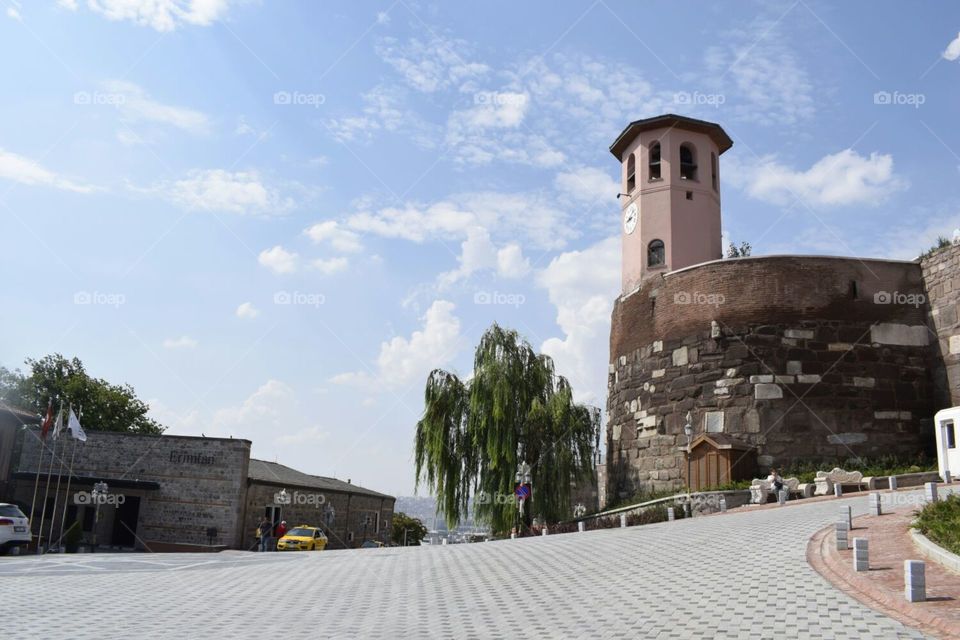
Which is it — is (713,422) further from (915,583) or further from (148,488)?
(148,488)

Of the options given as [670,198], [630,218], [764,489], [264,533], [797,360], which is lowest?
[264,533]

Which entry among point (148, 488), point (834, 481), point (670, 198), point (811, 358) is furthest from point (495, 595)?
point (148, 488)

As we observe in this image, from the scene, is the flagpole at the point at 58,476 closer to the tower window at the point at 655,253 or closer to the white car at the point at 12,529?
the white car at the point at 12,529

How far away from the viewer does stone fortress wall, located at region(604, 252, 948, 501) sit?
75.2 feet

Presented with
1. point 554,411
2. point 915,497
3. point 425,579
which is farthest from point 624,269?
point 425,579

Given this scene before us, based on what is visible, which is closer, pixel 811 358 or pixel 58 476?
pixel 811 358

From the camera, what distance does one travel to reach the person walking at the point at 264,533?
28859 mm

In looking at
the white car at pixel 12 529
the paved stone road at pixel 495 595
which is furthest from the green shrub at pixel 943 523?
the white car at pixel 12 529

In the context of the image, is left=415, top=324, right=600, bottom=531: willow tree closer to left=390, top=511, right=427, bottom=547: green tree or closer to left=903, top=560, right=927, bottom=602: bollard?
left=903, top=560, right=927, bottom=602: bollard

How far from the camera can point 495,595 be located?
10.4 meters

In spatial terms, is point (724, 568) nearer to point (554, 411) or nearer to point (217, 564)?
point (217, 564)

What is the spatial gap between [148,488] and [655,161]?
23.2m

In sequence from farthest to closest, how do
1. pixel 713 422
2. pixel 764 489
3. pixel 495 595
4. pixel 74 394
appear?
pixel 74 394
pixel 713 422
pixel 764 489
pixel 495 595

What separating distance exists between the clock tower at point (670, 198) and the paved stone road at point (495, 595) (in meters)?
15.4
